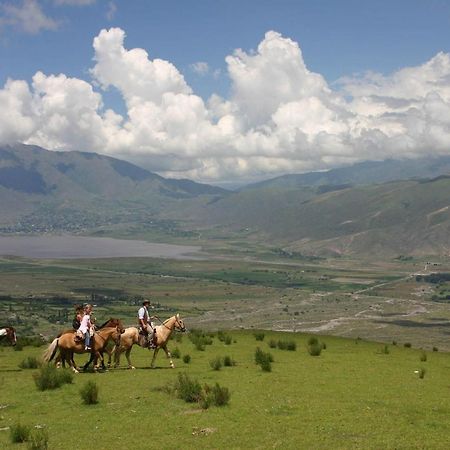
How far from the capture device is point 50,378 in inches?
836

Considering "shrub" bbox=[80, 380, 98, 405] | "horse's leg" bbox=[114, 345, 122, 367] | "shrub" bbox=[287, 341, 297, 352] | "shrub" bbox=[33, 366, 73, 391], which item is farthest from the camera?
"shrub" bbox=[287, 341, 297, 352]

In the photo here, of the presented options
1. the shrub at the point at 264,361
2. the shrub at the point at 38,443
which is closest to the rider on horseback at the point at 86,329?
the shrub at the point at 264,361

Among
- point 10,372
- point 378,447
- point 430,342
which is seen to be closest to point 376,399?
point 378,447

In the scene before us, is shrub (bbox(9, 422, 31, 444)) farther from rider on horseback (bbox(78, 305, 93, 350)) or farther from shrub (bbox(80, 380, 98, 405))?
rider on horseback (bbox(78, 305, 93, 350))

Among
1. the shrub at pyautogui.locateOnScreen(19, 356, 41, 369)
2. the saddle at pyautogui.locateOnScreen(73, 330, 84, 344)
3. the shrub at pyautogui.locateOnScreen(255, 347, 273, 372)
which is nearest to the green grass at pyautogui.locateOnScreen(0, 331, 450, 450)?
the shrub at pyautogui.locateOnScreen(255, 347, 273, 372)

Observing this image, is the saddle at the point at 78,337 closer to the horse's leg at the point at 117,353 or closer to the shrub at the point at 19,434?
the horse's leg at the point at 117,353

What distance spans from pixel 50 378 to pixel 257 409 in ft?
29.2

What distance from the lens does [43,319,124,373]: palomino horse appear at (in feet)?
81.8

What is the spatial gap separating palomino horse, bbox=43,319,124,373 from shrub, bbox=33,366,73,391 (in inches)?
114

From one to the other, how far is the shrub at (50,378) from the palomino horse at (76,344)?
2893 millimetres

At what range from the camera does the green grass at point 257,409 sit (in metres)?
14.6

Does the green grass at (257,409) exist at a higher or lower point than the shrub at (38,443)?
lower

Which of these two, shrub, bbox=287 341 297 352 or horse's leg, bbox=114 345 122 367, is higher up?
horse's leg, bbox=114 345 122 367

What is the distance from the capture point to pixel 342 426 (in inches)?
615
